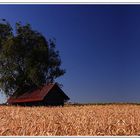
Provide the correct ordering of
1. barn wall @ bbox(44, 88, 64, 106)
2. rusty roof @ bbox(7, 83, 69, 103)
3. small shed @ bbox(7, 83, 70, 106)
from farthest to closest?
barn wall @ bbox(44, 88, 64, 106), small shed @ bbox(7, 83, 70, 106), rusty roof @ bbox(7, 83, 69, 103)

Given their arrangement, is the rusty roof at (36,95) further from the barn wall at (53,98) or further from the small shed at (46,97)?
the barn wall at (53,98)

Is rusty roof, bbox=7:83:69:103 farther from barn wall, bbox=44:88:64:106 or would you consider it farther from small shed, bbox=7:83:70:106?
barn wall, bbox=44:88:64:106

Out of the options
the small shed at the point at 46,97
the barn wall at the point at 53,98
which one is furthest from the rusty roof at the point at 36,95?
the barn wall at the point at 53,98

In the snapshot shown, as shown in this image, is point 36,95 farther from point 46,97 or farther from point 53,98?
point 53,98

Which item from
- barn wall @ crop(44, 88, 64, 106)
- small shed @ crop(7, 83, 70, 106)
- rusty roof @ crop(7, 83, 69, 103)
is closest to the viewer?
rusty roof @ crop(7, 83, 69, 103)

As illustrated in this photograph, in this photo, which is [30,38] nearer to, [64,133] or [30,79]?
[30,79]

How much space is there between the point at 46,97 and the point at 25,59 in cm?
Result: 361

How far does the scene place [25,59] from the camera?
37875 mm

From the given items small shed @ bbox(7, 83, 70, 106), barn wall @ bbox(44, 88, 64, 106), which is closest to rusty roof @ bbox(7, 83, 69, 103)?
small shed @ bbox(7, 83, 70, 106)

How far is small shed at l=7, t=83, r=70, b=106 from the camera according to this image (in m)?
37.2

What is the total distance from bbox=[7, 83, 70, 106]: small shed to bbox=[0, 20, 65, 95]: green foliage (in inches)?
50.9

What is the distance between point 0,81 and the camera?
45.7m

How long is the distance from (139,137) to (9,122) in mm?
3547
